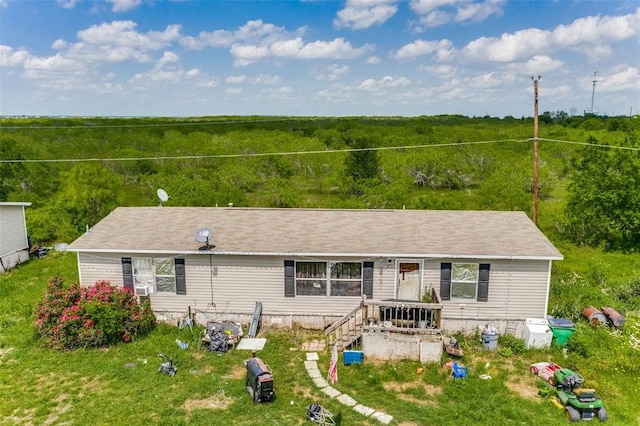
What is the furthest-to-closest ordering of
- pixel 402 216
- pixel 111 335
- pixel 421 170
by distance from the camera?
pixel 421 170
pixel 402 216
pixel 111 335

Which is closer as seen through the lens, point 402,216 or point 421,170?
point 402,216

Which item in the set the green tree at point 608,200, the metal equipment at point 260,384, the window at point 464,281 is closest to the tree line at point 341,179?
the green tree at point 608,200

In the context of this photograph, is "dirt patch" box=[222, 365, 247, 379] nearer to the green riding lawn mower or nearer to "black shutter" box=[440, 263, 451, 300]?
"black shutter" box=[440, 263, 451, 300]

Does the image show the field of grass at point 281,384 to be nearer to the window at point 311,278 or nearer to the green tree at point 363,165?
the window at point 311,278

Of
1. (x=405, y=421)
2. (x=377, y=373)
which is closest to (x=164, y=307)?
(x=377, y=373)

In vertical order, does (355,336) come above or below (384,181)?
below

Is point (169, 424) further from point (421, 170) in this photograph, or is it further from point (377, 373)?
point (421, 170)

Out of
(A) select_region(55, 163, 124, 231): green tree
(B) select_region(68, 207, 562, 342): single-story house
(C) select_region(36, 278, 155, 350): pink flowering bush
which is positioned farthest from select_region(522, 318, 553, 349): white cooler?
(A) select_region(55, 163, 124, 231): green tree
